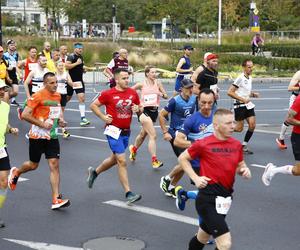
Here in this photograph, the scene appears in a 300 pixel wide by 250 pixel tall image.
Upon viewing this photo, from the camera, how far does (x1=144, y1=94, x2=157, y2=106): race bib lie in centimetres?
1186

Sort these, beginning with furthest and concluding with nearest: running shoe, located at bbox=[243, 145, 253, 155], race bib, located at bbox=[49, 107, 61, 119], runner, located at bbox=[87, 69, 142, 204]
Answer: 1. running shoe, located at bbox=[243, 145, 253, 155]
2. runner, located at bbox=[87, 69, 142, 204]
3. race bib, located at bbox=[49, 107, 61, 119]

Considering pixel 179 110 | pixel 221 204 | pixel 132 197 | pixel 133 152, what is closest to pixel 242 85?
pixel 133 152

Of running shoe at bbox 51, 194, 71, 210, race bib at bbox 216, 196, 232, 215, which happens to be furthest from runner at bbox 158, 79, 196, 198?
race bib at bbox 216, 196, 232, 215

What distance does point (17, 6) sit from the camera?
345 feet

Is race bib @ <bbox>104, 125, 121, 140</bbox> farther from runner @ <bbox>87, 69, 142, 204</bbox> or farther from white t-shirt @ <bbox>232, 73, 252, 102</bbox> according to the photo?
white t-shirt @ <bbox>232, 73, 252, 102</bbox>

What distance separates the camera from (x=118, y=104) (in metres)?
8.84

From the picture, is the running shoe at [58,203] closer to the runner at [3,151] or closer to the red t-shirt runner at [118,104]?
the runner at [3,151]

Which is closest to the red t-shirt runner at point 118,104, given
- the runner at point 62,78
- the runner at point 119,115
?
the runner at point 119,115

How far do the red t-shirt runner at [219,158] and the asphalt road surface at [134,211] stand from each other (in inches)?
56.5

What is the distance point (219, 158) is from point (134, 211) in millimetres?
2907

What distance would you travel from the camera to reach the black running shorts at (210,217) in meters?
5.68

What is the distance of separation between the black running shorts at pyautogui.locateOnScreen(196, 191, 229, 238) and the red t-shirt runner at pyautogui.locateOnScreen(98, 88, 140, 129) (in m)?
3.18

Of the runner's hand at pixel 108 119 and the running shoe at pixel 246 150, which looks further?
the running shoe at pixel 246 150

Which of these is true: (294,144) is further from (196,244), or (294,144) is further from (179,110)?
(196,244)
